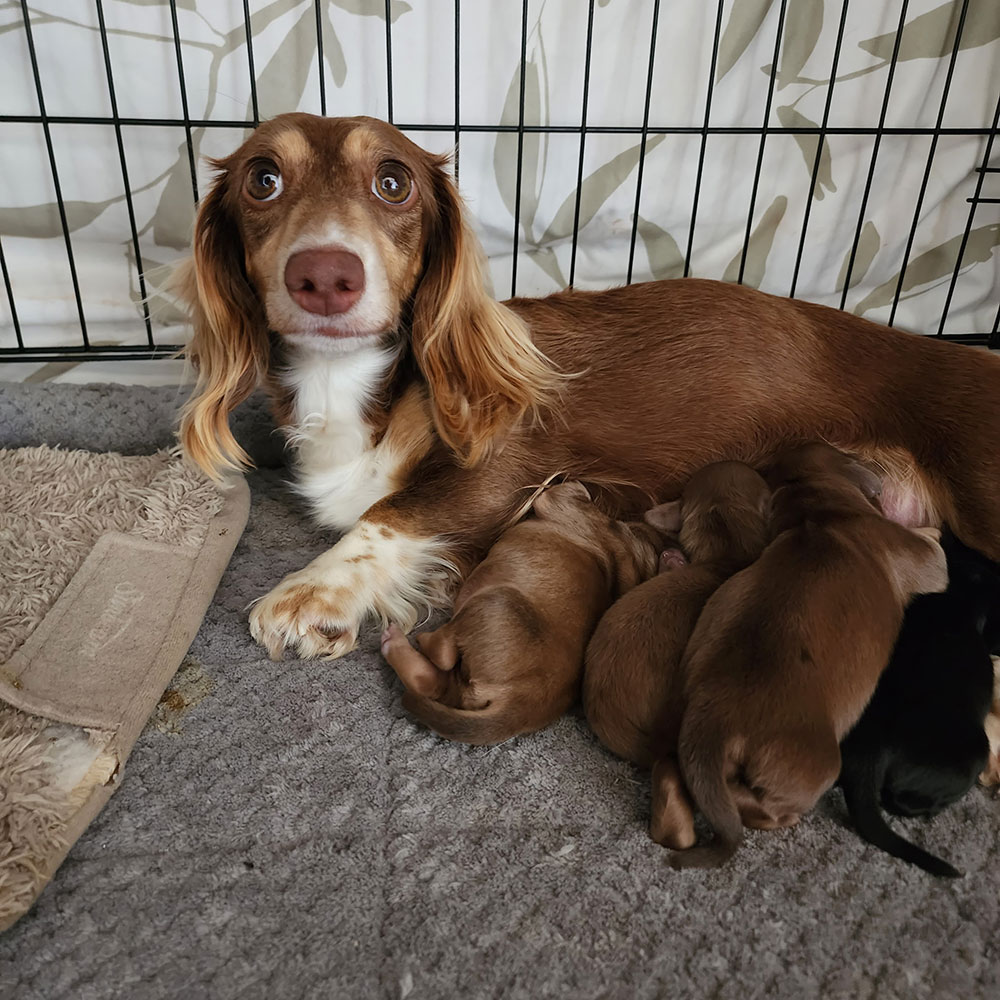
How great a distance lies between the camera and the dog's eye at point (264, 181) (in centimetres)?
156

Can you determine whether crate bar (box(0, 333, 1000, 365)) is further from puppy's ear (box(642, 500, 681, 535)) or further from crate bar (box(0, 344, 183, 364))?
puppy's ear (box(642, 500, 681, 535))

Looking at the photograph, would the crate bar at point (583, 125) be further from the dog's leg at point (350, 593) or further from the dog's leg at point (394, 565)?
the dog's leg at point (350, 593)

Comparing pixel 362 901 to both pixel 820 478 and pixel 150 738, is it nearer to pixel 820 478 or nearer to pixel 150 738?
pixel 150 738

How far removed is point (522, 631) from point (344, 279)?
0.63 m

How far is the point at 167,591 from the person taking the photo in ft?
5.35

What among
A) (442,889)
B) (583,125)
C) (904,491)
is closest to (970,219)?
(583,125)

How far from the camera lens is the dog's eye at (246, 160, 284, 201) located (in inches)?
61.2

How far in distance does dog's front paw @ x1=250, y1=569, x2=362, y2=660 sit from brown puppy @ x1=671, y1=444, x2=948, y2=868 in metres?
0.64

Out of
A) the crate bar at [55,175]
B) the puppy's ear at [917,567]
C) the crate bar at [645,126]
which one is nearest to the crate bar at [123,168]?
the crate bar at [55,175]

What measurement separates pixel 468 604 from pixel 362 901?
0.47m

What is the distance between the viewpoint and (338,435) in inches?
71.4

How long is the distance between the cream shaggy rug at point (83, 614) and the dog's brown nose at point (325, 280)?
0.57 meters

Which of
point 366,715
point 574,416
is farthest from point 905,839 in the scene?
point 574,416

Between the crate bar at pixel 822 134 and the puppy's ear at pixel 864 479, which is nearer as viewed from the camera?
the puppy's ear at pixel 864 479
